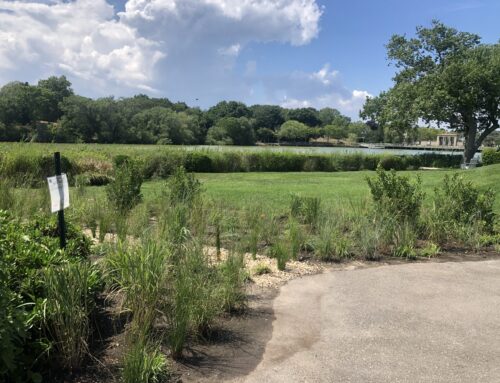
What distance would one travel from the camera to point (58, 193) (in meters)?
4.33

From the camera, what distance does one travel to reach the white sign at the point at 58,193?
13.9 ft

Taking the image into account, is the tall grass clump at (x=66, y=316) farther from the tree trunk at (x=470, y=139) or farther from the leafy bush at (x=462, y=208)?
the tree trunk at (x=470, y=139)

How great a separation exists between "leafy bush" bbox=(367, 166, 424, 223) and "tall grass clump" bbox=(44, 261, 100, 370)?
5.48m

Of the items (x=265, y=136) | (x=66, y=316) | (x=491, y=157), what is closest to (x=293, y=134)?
(x=265, y=136)

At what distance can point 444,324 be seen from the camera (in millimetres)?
4746

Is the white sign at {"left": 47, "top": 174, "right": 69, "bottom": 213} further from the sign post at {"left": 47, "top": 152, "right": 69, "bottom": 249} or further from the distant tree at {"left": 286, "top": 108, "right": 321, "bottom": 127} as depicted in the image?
the distant tree at {"left": 286, "top": 108, "right": 321, "bottom": 127}

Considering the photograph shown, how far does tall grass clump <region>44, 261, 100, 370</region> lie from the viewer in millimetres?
3369

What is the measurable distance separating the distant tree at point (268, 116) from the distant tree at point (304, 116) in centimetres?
265

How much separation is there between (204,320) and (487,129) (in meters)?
37.9

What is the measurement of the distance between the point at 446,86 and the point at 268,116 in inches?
3996

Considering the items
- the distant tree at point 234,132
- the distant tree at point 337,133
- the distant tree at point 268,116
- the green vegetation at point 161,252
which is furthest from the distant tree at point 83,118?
the distant tree at point 268,116

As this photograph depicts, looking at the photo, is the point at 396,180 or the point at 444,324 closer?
the point at 444,324

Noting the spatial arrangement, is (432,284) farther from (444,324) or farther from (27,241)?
(27,241)

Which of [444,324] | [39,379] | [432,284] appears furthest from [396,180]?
[39,379]
